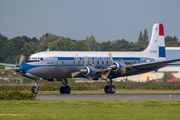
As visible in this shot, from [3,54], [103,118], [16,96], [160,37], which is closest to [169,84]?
[160,37]

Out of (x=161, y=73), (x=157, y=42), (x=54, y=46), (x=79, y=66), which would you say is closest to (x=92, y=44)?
(x=54, y=46)

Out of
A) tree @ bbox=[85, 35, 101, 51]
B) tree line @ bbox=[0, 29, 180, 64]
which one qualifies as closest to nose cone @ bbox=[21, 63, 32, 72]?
tree line @ bbox=[0, 29, 180, 64]

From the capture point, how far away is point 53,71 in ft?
114

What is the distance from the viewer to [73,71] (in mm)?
35844

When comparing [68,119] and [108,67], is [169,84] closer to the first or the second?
[108,67]

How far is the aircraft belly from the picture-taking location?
111 feet

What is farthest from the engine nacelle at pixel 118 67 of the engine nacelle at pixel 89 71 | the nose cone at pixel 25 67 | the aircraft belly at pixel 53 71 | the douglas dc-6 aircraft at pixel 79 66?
the nose cone at pixel 25 67

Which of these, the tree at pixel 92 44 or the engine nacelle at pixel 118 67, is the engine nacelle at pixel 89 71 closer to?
the engine nacelle at pixel 118 67

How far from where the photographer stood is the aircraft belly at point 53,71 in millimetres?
33969

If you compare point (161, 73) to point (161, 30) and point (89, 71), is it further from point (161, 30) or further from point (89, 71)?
point (89, 71)

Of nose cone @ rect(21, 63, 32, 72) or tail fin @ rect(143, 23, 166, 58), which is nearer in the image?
nose cone @ rect(21, 63, 32, 72)

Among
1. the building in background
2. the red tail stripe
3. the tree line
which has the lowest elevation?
the building in background

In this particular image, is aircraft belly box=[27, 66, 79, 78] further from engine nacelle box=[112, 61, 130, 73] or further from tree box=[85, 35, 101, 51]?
Result: tree box=[85, 35, 101, 51]

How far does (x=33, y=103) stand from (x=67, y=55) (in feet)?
40.7
